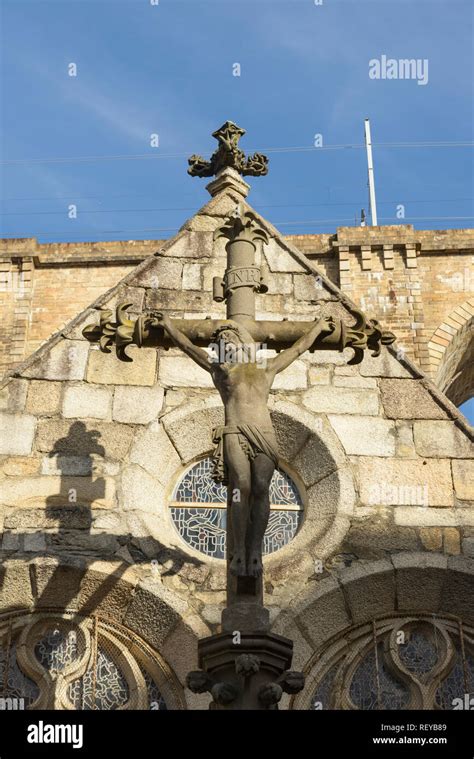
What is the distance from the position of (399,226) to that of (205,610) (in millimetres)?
13876

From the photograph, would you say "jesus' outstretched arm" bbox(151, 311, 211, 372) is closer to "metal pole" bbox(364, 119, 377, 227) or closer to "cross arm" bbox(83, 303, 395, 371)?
"cross arm" bbox(83, 303, 395, 371)

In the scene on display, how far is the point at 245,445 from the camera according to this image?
8.13m

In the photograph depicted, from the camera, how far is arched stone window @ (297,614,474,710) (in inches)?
404

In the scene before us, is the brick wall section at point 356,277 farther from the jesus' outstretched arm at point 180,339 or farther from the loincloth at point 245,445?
the loincloth at point 245,445

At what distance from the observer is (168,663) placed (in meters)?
10.3

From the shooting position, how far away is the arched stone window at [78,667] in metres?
10.2

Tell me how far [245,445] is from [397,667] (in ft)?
9.95

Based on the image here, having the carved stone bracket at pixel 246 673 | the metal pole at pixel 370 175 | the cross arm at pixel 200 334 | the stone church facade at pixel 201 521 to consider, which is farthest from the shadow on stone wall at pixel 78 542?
the metal pole at pixel 370 175

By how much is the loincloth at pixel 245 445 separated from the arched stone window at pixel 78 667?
268 centimetres

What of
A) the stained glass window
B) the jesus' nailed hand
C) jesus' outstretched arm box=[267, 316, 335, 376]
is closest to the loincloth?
Answer: the jesus' nailed hand
